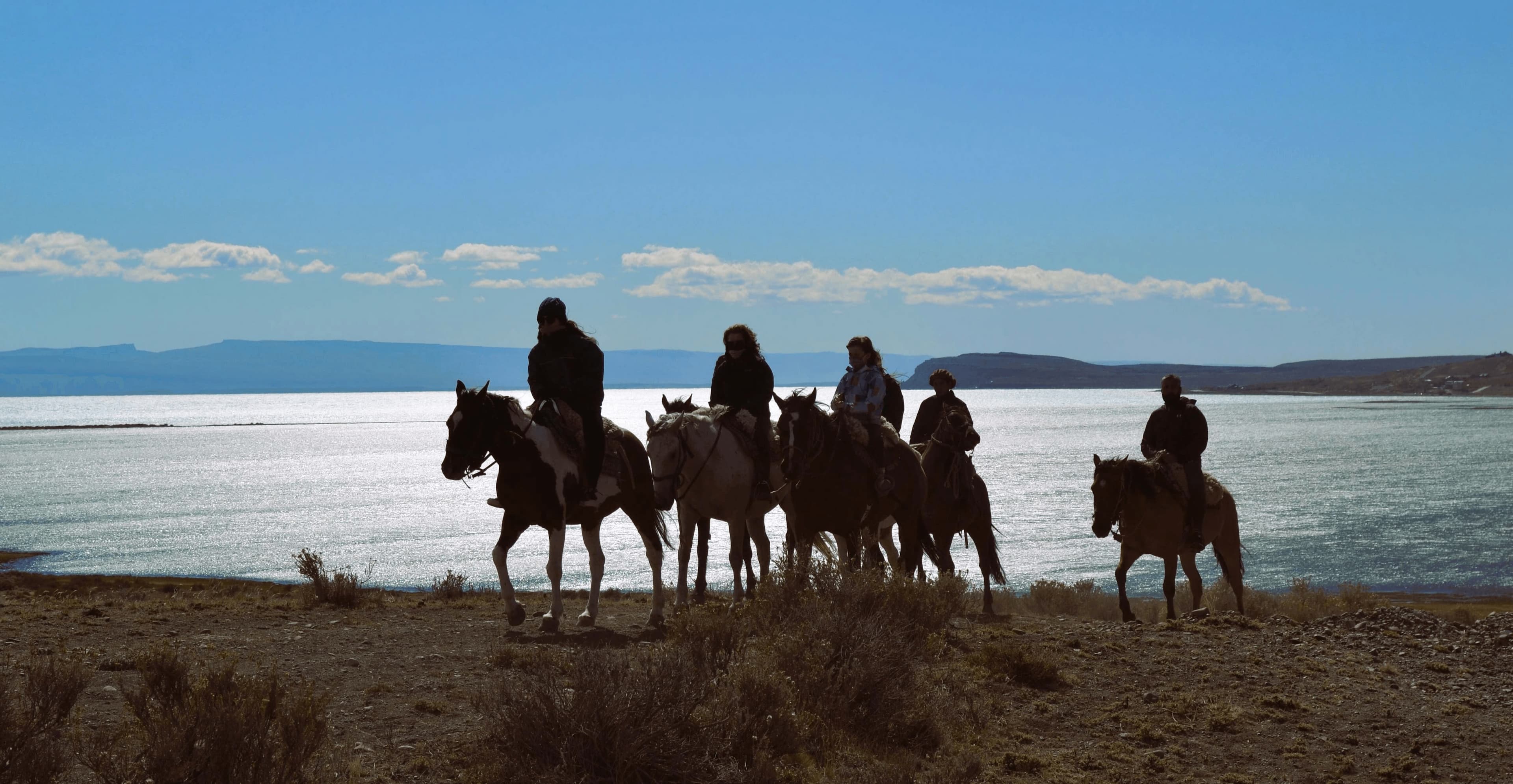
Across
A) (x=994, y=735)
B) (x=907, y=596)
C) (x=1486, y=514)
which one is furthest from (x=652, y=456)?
(x=1486, y=514)

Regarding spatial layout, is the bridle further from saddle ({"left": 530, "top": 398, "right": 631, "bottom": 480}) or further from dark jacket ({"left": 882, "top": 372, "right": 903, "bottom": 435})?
dark jacket ({"left": 882, "top": 372, "right": 903, "bottom": 435})

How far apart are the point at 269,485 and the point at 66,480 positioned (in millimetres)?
13719

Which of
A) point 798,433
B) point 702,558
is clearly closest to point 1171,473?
point 798,433

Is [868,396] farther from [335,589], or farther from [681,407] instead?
[335,589]

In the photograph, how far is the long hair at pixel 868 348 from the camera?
1295 centimetres

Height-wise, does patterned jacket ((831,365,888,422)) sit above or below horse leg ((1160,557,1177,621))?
above

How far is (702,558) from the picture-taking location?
485 inches

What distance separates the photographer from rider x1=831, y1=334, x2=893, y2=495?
1203 centimetres

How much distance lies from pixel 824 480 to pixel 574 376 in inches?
112

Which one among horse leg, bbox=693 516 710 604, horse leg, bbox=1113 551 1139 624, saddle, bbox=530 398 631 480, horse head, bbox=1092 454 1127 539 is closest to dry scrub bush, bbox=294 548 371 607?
horse leg, bbox=693 516 710 604

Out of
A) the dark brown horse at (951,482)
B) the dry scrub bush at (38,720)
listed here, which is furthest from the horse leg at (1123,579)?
the dry scrub bush at (38,720)

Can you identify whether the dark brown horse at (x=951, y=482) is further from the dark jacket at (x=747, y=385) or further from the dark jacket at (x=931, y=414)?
the dark jacket at (x=747, y=385)

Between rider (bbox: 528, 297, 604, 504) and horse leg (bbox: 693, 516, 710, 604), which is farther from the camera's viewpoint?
horse leg (bbox: 693, 516, 710, 604)

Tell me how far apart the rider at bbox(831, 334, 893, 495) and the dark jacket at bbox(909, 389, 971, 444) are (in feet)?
4.12
